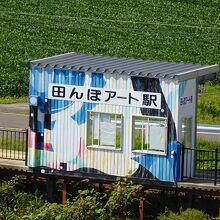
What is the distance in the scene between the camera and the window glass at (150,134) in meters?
35.1

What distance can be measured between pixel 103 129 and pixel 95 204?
12.2 ft

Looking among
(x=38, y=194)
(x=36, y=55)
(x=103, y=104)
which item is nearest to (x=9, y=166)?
(x=38, y=194)

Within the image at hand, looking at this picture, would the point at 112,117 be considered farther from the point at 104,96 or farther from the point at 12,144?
the point at 12,144

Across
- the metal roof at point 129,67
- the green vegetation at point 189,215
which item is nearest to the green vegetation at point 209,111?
the metal roof at point 129,67

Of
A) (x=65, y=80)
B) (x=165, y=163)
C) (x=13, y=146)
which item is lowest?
(x=165, y=163)

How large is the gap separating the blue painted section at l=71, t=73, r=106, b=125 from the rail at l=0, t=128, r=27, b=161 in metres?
2.39

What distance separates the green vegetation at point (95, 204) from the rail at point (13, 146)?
0.83 metres

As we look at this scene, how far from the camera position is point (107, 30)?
77.8 m

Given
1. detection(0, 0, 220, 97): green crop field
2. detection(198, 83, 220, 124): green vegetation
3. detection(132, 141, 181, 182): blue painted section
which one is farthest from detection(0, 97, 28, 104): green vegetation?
detection(132, 141, 181, 182): blue painted section

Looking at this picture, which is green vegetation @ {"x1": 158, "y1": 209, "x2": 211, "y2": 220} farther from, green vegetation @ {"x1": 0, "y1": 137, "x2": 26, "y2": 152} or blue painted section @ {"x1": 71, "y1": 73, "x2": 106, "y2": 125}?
green vegetation @ {"x1": 0, "y1": 137, "x2": 26, "y2": 152}

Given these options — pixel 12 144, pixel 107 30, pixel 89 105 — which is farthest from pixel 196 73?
pixel 107 30

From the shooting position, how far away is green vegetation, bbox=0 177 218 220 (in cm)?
3238

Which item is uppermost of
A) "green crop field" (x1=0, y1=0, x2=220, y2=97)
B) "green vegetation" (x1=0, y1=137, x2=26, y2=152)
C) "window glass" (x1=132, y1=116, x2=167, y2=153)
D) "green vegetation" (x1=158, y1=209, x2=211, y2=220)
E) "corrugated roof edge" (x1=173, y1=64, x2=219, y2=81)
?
"green crop field" (x1=0, y1=0, x2=220, y2=97)

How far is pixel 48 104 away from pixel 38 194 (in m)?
2.57
